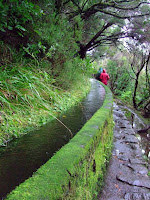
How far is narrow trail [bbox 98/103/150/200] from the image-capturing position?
8.01ft

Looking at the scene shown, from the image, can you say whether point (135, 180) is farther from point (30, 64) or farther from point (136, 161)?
point (30, 64)

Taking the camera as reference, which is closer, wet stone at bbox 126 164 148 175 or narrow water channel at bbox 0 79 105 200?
narrow water channel at bbox 0 79 105 200

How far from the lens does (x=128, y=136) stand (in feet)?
14.4

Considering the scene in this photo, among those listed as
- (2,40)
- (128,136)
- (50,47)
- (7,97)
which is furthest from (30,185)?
(128,136)

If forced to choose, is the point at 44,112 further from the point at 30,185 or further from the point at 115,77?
the point at 115,77

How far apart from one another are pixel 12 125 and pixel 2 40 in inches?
63.0

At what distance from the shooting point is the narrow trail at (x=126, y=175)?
244 centimetres

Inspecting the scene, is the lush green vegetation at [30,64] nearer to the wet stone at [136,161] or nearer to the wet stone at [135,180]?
the wet stone at [135,180]

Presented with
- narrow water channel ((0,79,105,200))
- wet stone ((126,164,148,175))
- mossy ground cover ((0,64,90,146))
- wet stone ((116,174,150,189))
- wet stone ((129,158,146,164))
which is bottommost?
wet stone ((116,174,150,189))

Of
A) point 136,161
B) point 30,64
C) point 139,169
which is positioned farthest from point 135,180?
point 30,64

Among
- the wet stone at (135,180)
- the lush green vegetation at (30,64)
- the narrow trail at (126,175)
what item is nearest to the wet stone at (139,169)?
the narrow trail at (126,175)

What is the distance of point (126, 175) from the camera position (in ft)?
9.40

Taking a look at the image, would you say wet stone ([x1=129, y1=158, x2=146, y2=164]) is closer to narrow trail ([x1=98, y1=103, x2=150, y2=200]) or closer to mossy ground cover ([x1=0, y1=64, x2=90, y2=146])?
narrow trail ([x1=98, y1=103, x2=150, y2=200])

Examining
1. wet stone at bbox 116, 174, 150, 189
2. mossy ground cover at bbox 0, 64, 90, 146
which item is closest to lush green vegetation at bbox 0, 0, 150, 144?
mossy ground cover at bbox 0, 64, 90, 146
